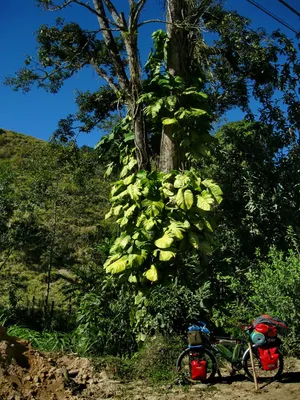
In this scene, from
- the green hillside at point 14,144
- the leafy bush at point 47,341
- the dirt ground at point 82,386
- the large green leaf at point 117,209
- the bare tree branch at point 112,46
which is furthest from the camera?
the green hillside at point 14,144

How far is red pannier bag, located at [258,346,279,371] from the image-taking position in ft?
14.7

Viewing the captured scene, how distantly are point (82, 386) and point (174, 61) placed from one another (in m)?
4.87

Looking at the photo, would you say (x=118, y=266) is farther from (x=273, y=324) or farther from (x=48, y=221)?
(x=48, y=221)

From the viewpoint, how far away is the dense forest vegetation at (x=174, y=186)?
17.3 ft

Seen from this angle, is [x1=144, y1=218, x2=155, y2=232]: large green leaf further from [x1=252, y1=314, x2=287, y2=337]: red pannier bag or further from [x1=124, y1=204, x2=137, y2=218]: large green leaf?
[x1=252, y1=314, x2=287, y2=337]: red pannier bag

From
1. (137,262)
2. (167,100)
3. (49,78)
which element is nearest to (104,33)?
(49,78)

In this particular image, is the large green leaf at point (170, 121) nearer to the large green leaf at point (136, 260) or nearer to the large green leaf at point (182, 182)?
the large green leaf at point (182, 182)

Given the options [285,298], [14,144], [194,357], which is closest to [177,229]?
[194,357]

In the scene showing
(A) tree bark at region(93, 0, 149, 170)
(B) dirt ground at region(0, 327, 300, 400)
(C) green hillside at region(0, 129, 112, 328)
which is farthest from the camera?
(C) green hillside at region(0, 129, 112, 328)

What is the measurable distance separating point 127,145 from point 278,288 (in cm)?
326

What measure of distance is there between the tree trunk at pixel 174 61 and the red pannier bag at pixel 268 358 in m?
2.87

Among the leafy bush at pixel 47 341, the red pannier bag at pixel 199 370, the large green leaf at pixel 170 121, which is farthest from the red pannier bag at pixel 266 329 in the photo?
the leafy bush at pixel 47 341

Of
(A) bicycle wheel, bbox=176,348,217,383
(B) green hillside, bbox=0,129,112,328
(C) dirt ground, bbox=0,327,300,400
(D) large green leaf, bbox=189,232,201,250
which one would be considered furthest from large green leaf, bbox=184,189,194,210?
(B) green hillside, bbox=0,129,112,328

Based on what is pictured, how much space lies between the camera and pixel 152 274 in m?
Result: 4.90
